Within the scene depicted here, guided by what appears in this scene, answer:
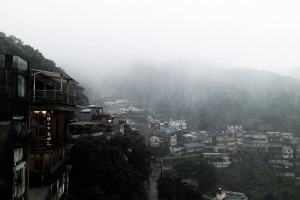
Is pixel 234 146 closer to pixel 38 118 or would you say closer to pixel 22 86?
pixel 38 118

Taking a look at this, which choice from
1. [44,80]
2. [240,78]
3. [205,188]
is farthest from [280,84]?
[44,80]

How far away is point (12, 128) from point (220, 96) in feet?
409

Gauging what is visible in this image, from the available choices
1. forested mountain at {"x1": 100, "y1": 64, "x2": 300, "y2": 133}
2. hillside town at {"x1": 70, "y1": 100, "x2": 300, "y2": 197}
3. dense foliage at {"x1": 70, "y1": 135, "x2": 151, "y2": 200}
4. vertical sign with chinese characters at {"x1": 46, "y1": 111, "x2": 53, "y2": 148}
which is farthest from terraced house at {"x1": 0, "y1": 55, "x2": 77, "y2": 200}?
forested mountain at {"x1": 100, "y1": 64, "x2": 300, "y2": 133}

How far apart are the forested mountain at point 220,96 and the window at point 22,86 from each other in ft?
295

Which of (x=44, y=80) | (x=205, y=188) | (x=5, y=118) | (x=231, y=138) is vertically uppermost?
(x=44, y=80)

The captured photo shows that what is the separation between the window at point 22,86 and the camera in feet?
51.5

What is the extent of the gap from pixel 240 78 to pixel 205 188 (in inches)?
4976

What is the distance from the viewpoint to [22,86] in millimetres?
16250

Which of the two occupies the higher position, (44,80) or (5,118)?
(44,80)

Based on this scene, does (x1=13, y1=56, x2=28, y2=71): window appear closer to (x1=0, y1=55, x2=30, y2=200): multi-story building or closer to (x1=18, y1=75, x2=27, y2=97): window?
(x1=0, y1=55, x2=30, y2=200): multi-story building

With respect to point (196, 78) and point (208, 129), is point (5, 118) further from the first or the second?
point (196, 78)

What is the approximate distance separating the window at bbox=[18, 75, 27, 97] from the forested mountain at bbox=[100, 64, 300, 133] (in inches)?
3535

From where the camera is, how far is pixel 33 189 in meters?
18.5

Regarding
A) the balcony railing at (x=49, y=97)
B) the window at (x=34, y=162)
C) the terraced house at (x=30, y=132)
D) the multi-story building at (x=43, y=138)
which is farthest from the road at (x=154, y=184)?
the balcony railing at (x=49, y=97)
